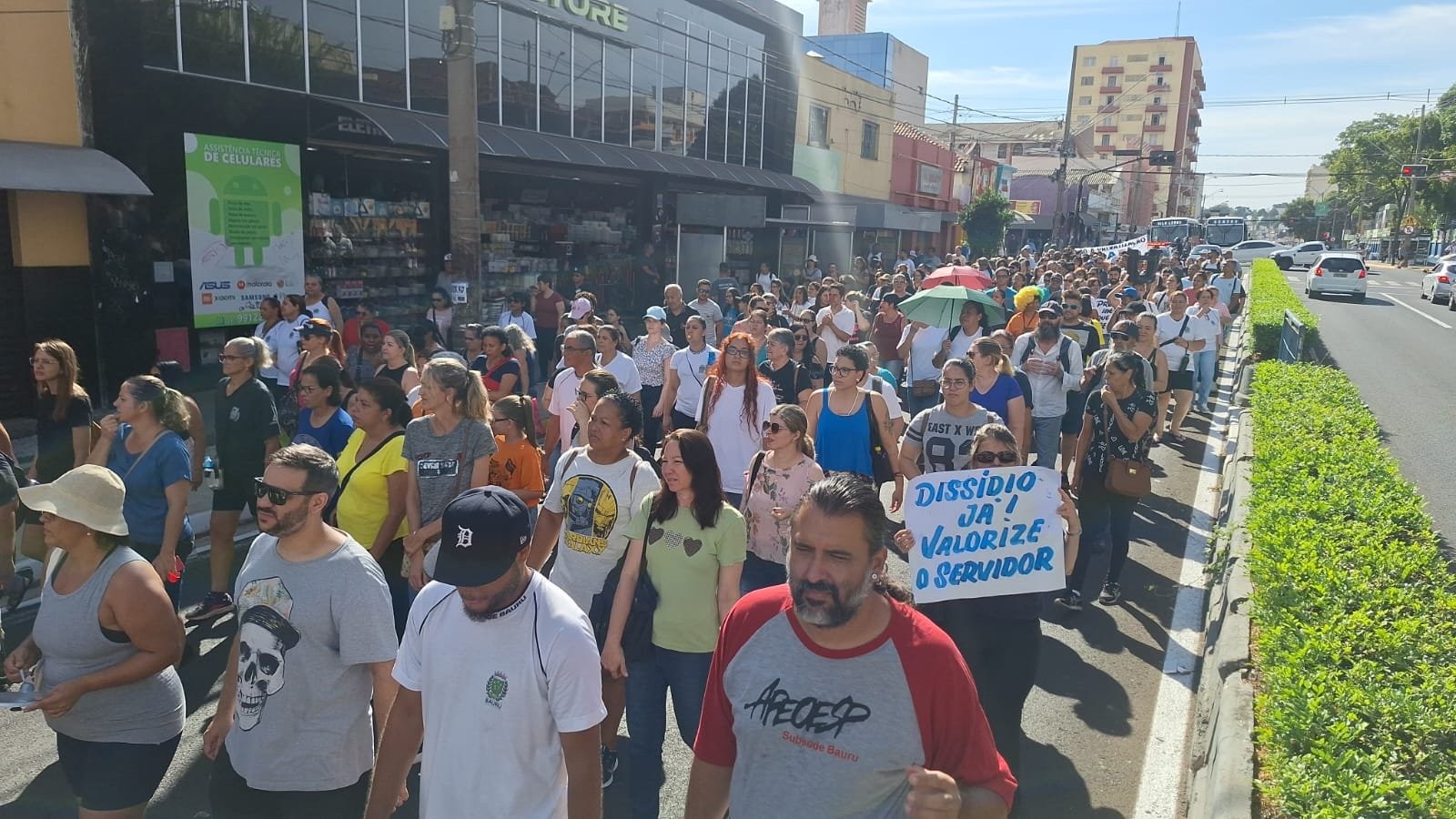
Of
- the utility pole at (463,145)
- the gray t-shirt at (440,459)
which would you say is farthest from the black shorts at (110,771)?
the utility pole at (463,145)

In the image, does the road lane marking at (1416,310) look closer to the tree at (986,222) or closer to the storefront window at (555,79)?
the tree at (986,222)

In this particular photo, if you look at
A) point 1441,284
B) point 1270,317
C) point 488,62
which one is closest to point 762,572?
point 1270,317

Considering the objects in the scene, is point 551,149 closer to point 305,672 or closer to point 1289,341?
point 1289,341

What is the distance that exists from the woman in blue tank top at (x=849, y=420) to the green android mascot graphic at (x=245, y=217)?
1007 cm

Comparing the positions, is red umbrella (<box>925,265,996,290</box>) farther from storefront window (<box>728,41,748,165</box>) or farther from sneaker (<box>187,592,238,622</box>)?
storefront window (<box>728,41,748,165</box>)

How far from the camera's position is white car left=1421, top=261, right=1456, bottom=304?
33188 millimetres

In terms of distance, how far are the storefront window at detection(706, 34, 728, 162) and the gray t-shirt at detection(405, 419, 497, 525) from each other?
72.9 feet

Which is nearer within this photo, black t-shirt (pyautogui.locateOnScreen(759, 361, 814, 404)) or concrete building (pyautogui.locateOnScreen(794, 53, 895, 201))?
black t-shirt (pyautogui.locateOnScreen(759, 361, 814, 404))

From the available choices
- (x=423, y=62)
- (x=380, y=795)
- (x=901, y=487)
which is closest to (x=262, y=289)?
(x=423, y=62)

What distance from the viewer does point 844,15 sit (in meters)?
65.9

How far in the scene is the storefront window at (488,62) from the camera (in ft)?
60.2

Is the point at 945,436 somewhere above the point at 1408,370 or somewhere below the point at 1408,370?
above

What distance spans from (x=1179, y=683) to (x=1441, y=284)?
3524cm

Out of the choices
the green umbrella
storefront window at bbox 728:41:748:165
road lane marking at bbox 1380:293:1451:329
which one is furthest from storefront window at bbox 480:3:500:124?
road lane marking at bbox 1380:293:1451:329
